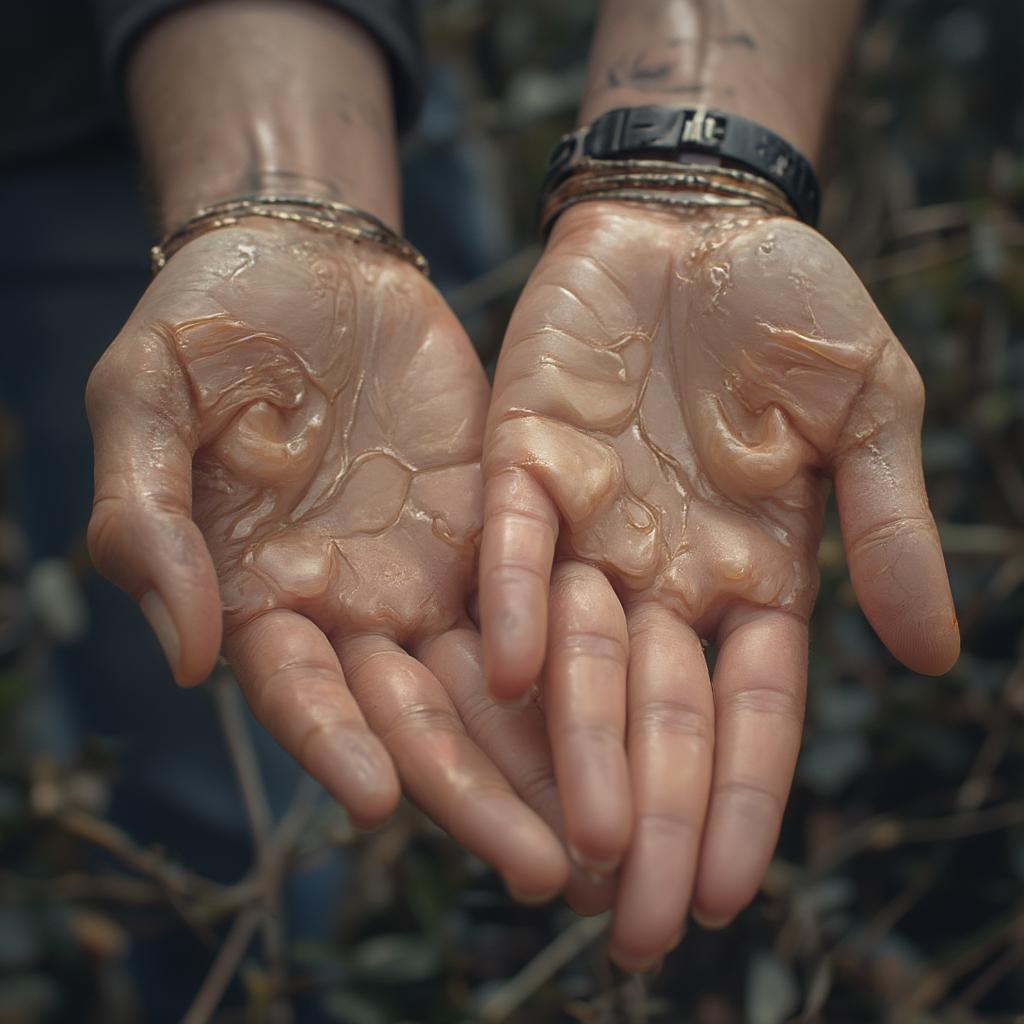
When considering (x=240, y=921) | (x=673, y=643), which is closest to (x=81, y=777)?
(x=240, y=921)

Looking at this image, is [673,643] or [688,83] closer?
[673,643]

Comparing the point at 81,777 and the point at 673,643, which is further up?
the point at 673,643

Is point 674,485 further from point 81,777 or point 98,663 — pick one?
point 98,663

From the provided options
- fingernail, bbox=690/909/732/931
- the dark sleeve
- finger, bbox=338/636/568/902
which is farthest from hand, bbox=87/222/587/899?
the dark sleeve

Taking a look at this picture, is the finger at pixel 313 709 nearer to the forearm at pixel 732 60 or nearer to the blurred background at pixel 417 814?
the blurred background at pixel 417 814

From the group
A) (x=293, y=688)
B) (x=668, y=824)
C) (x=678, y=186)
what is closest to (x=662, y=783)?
(x=668, y=824)

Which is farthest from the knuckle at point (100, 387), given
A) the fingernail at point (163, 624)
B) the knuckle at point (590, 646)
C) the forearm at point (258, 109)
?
the knuckle at point (590, 646)

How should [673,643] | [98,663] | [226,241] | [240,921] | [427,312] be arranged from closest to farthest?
[673,643]
[226,241]
[427,312]
[240,921]
[98,663]

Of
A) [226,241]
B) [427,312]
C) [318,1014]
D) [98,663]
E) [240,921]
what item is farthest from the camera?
[98,663]
